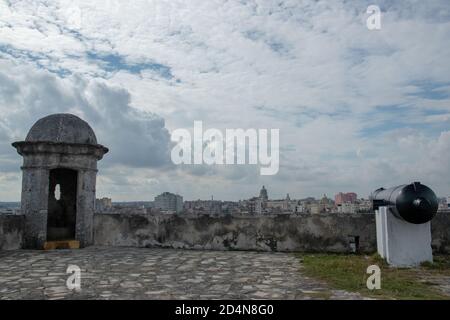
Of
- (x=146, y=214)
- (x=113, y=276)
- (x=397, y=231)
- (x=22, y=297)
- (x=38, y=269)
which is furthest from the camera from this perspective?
(x=146, y=214)

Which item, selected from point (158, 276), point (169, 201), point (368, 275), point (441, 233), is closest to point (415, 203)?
point (368, 275)

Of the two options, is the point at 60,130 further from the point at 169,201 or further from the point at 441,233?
the point at 169,201

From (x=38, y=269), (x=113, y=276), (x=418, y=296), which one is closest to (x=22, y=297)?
(x=113, y=276)

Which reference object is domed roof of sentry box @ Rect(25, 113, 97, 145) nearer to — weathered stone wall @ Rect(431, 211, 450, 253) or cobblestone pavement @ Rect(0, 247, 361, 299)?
cobblestone pavement @ Rect(0, 247, 361, 299)

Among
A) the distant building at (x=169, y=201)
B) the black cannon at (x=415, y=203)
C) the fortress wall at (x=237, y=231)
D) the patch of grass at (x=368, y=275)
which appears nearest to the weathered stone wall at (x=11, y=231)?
the fortress wall at (x=237, y=231)

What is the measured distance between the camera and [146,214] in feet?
32.1

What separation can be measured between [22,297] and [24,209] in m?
5.33

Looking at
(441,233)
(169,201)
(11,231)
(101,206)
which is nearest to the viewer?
(441,233)

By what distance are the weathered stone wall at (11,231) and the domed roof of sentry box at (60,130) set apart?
186 centimetres

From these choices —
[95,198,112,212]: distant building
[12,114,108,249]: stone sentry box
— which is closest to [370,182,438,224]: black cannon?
[12,114,108,249]: stone sentry box

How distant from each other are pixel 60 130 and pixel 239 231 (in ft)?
16.1

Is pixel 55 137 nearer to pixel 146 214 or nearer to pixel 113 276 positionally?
pixel 146 214

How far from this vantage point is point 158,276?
19.1ft

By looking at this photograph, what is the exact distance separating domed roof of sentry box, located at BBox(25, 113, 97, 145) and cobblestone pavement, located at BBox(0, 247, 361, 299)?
8.60 ft
